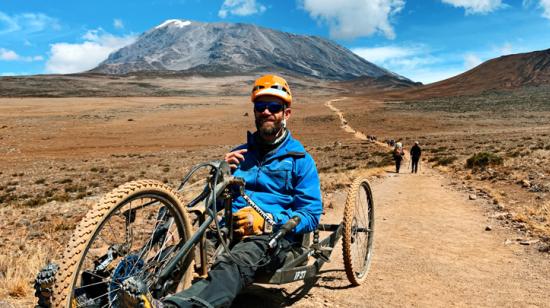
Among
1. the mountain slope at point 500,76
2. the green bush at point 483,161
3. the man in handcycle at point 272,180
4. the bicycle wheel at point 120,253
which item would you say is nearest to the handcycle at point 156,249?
the bicycle wheel at point 120,253

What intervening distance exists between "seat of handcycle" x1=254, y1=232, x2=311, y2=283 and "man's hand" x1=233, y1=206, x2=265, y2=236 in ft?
1.28

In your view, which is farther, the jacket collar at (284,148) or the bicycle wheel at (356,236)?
the bicycle wheel at (356,236)

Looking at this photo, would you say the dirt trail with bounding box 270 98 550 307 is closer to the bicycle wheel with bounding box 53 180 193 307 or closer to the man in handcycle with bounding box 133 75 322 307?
the man in handcycle with bounding box 133 75 322 307

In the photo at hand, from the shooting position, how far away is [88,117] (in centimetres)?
8112

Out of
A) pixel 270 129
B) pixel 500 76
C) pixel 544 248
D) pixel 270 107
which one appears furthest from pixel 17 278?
pixel 500 76

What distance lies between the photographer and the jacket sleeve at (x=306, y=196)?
4410 millimetres

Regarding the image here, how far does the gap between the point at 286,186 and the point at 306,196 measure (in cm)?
25

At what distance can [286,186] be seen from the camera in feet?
15.0

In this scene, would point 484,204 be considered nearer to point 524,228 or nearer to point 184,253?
point 524,228

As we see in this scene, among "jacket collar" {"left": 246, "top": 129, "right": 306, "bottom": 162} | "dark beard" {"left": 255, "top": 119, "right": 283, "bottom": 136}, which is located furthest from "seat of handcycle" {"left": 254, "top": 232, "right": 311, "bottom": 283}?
"dark beard" {"left": 255, "top": 119, "right": 283, "bottom": 136}

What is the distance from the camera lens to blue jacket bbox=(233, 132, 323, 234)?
446cm

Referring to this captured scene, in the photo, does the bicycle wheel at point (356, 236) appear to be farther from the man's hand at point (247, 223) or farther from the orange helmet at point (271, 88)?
the orange helmet at point (271, 88)

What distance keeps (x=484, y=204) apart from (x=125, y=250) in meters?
11.3

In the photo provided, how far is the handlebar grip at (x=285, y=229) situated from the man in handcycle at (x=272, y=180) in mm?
103
